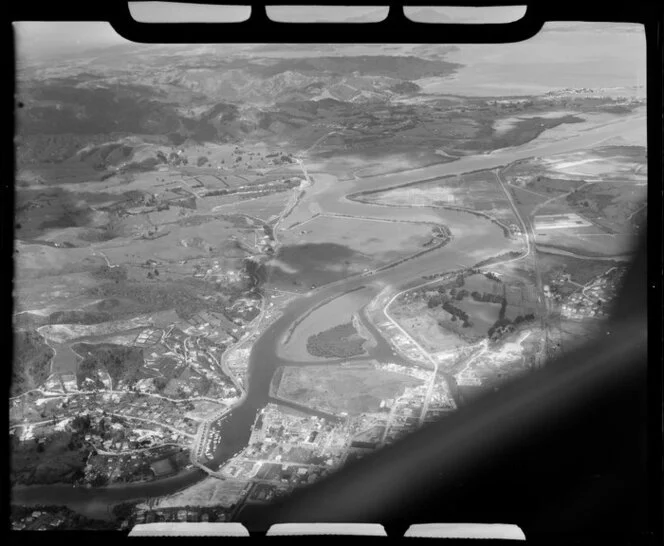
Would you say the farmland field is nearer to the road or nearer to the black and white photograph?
the black and white photograph

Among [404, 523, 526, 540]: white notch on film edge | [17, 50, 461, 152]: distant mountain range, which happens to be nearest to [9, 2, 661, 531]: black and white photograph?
[17, 50, 461, 152]: distant mountain range

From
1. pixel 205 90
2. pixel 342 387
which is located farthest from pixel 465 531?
pixel 205 90

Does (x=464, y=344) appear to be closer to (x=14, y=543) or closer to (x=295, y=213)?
(x=295, y=213)

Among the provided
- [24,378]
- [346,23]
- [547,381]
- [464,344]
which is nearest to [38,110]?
[24,378]

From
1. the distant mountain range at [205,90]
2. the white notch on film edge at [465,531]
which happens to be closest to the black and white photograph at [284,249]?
the distant mountain range at [205,90]

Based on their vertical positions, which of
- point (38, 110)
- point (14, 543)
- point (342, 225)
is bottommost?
point (14, 543)

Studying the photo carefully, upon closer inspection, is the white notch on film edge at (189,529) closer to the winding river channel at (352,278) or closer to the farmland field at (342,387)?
the winding river channel at (352,278)
